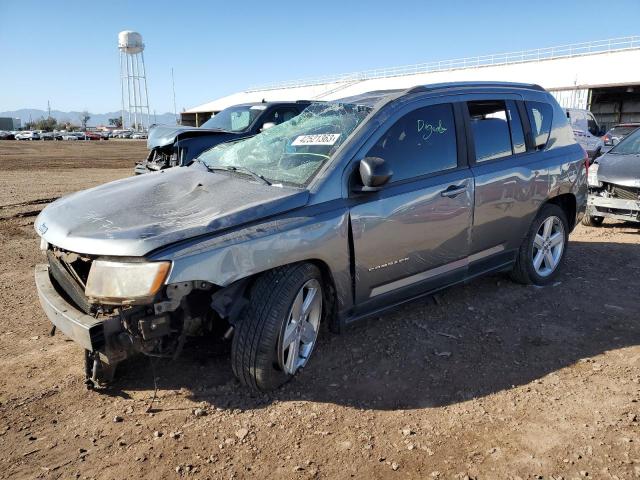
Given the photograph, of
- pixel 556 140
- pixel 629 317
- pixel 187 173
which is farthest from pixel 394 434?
pixel 556 140

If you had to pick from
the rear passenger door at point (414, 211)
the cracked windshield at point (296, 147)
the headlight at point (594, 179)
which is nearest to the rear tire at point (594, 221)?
the headlight at point (594, 179)

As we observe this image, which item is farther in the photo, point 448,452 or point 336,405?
point 336,405

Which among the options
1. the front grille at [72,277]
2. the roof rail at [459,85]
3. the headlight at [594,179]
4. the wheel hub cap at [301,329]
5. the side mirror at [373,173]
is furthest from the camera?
the headlight at [594,179]

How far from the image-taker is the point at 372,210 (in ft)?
11.4

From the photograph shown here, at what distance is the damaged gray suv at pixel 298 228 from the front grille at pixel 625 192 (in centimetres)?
302

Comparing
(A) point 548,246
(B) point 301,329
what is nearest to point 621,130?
(A) point 548,246

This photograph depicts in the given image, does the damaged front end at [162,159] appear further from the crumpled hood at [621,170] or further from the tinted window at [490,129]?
the crumpled hood at [621,170]

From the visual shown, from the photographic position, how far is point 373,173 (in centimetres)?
326

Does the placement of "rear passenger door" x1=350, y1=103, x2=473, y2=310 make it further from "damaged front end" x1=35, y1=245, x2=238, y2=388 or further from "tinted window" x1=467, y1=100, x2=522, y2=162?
"damaged front end" x1=35, y1=245, x2=238, y2=388

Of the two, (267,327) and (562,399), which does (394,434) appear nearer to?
(267,327)

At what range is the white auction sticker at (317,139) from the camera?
3633 millimetres

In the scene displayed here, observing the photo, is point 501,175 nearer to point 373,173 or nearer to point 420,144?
point 420,144

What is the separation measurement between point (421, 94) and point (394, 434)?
243 cm

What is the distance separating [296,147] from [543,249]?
280 centimetres
